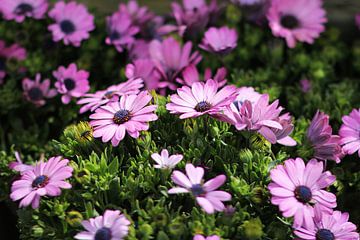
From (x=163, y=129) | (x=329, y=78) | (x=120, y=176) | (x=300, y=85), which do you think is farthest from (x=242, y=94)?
(x=329, y=78)

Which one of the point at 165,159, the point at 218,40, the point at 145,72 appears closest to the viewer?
the point at 165,159

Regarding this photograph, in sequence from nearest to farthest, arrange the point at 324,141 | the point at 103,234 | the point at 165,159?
1. the point at 103,234
2. the point at 165,159
3. the point at 324,141

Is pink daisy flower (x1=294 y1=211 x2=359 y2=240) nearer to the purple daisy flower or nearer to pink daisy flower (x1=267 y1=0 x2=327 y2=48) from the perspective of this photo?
the purple daisy flower

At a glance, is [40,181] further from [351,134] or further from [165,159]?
[351,134]

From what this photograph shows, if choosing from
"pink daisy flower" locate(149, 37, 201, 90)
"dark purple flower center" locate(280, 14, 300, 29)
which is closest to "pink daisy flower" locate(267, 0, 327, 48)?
"dark purple flower center" locate(280, 14, 300, 29)

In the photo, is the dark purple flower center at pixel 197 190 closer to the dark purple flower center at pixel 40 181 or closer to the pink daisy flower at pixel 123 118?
the pink daisy flower at pixel 123 118

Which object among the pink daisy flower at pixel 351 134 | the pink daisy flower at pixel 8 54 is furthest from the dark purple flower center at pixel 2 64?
the pink daisy flower at pixel 351 134

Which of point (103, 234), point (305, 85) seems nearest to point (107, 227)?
point (103, 234)
